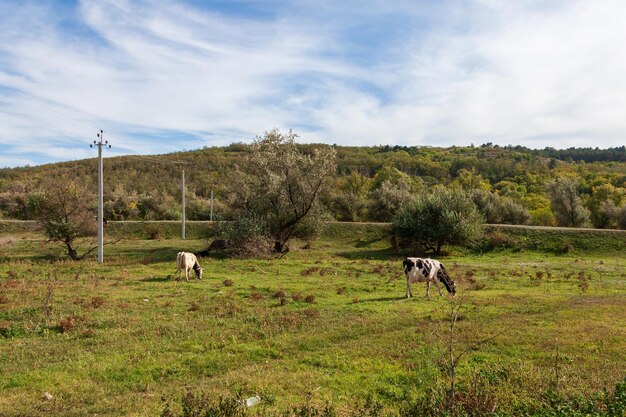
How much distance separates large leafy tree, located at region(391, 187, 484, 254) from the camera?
3922 centimetres

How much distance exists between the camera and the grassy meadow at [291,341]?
8.41 metres

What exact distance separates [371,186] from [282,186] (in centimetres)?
4478

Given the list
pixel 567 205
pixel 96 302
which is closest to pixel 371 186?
pixel 567 205

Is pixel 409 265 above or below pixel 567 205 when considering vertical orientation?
below

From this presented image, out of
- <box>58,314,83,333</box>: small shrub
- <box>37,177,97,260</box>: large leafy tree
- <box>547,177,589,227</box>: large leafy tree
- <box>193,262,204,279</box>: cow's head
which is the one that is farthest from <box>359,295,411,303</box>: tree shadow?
<box>547,177,589,227</box>: large leafy tree

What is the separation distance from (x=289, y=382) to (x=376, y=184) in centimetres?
7233

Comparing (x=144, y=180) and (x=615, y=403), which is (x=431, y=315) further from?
(x=144, y=180)

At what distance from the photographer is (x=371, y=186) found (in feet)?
262

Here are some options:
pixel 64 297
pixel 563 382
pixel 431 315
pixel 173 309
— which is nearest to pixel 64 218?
pixel 64 297

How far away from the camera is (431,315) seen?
14883mm

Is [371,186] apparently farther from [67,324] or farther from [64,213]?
[67,324]

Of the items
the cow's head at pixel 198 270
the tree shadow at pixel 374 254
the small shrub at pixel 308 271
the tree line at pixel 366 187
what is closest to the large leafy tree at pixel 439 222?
the tree shadow at pixel 374 254

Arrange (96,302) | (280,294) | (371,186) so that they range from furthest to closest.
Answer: (371,186)
(280,294)
(96,302)

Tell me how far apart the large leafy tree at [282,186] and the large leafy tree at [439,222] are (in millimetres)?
9253
